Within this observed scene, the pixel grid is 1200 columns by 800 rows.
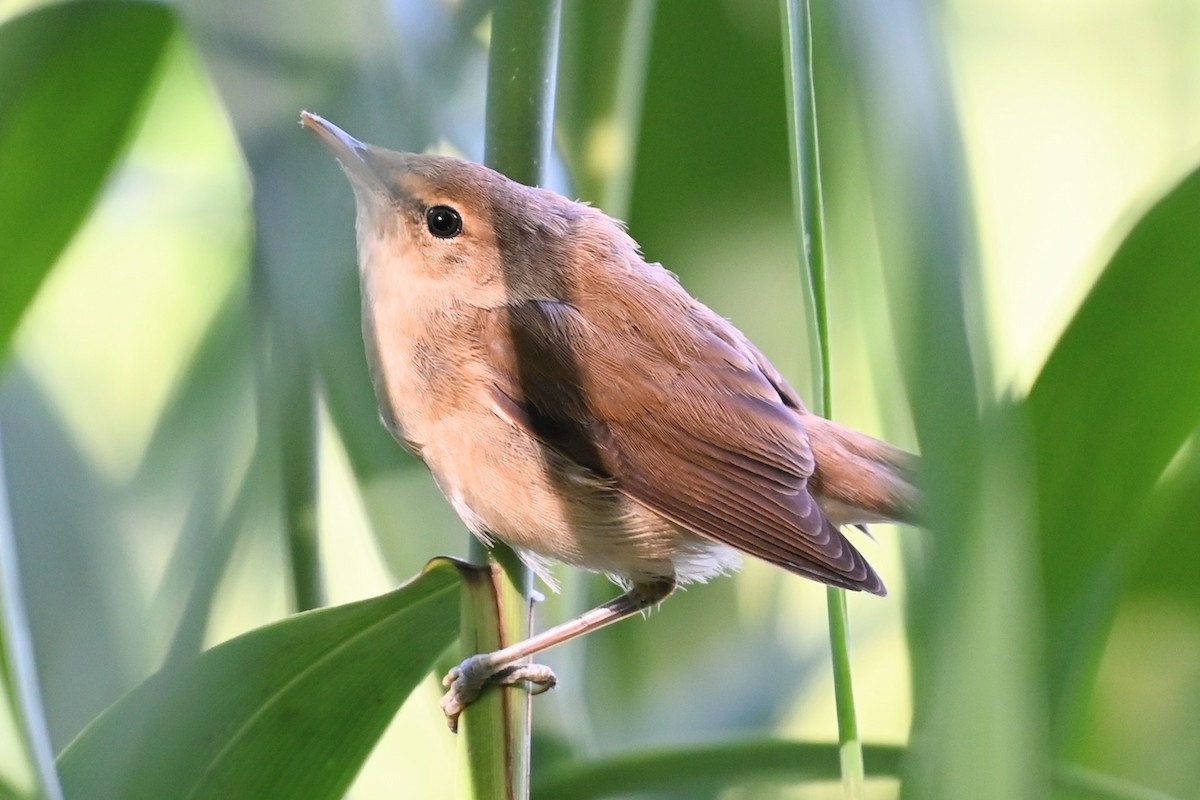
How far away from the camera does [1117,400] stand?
543mm

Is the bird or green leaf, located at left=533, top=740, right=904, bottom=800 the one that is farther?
the bird

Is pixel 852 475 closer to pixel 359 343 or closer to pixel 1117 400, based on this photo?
pixel 1117 400

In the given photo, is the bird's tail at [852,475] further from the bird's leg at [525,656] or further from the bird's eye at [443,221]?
the bird's eye at [443,221]

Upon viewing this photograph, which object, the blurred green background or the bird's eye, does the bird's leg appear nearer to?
the blurred green background

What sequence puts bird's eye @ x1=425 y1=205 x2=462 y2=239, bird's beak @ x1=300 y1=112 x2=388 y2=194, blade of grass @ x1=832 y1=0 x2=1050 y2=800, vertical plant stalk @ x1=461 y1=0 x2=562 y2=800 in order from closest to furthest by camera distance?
blade of grass @ x1=832 y1=0 x2=1050 y2=800 < vertical plant stalk @ x1=461 y1=0 x2=562 y2=800 < bird's beak @ x1=300 y1=112 x2=388 y2=194 < bird's eye @ x1=425 y1=205 x2=462 y2=239

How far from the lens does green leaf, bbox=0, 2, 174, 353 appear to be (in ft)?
2.29

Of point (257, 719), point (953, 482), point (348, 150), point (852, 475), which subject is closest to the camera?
point (953, 482)

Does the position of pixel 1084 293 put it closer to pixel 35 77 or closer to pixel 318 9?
pixel 318 9

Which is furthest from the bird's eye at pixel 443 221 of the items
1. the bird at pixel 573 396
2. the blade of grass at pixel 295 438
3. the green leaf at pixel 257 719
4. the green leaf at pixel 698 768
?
the green leaf at pixel 698 768

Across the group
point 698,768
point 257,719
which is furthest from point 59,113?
point 698,768

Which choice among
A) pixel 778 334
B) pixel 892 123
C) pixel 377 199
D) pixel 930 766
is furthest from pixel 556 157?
pixel 930 766

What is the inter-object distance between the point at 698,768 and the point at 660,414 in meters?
0.28

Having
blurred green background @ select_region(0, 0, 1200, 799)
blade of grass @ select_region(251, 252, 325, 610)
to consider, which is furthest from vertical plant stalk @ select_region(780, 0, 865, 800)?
blade of grass @ select_region(251, 252, 325, 610)

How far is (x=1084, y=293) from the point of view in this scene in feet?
1.90
